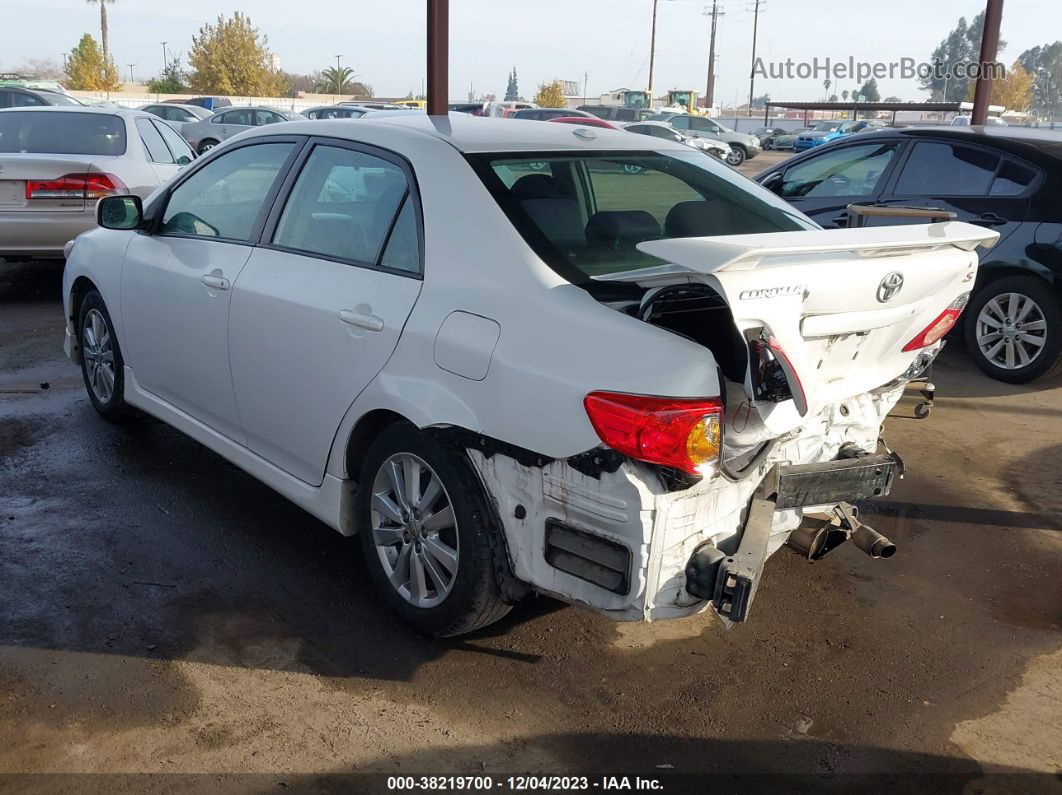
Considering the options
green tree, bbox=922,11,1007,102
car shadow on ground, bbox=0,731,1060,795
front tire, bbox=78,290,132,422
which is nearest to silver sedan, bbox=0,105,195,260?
front tire, bbox=78,290,132,422

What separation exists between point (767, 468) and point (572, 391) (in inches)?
28.3

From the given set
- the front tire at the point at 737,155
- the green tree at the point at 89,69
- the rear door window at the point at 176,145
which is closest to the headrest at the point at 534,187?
the rear door window at the point at 176,145

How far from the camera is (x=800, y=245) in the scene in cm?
285

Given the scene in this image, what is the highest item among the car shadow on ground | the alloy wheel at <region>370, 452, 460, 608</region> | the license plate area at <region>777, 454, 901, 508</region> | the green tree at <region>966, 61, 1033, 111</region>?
the green tree at <region>966, 61, 1033, 111</region>

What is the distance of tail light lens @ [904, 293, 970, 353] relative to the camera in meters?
3.60

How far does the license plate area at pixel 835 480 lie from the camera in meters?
3.20

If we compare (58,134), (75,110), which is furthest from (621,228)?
(75,110)

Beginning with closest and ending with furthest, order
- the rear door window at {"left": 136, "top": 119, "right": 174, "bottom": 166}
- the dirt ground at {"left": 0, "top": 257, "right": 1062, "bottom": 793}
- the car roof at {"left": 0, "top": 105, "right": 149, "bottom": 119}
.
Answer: the dirt ground at {"left": 0, "top": 257, "right": 1062, "bottom": 793} → the car roof at {"left": 0, "top": 105, "right": 149, "bottom": 119} → the rear door window at {"left": 136, "top": 119, "right": 174, "bottom": 166}

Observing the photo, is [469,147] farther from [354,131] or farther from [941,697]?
[941,697]

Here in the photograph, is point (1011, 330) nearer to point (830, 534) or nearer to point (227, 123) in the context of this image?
point (830, 534)

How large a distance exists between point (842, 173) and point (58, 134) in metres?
6.93

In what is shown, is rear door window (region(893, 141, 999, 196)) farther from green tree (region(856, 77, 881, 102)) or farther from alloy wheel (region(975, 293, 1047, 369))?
green tree (region(856, 77, 881, 102))

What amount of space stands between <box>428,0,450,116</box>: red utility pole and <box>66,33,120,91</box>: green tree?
60.1 meters

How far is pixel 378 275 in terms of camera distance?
142 inches
